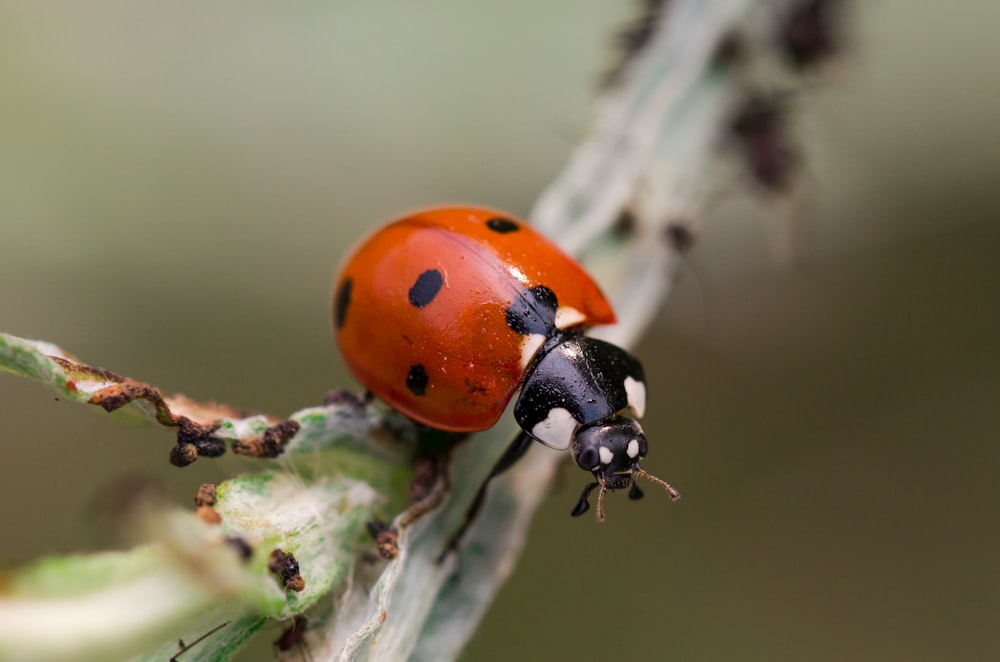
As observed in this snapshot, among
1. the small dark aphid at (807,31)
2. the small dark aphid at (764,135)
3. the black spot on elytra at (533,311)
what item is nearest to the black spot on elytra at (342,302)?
the black spot on elytra at (533,311)

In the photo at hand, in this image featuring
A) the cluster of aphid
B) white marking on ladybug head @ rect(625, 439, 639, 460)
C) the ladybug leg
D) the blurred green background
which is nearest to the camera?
the ladybug leg

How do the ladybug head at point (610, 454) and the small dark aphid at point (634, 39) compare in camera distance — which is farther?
the small dark aphid at point (634, 39)

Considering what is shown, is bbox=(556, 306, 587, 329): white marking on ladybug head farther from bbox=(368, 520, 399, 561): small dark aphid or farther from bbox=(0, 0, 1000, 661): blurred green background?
bbox=(0, 0, 1000, 661): blurred green background

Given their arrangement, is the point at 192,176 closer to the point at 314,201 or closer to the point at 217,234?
the point at 217,234

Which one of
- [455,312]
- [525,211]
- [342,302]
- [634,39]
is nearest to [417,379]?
[455,312]

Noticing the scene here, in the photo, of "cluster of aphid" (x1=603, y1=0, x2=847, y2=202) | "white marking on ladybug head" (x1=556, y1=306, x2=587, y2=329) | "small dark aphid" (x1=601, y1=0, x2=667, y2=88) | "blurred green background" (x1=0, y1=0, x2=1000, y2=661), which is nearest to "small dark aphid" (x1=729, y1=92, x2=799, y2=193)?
"cluster of aphid" (x1=603, y1=0, x2=847, y2=202)

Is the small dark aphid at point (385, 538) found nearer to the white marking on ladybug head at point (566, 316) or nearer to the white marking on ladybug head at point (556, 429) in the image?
the white marking on ladybug head at point (556, 429)
